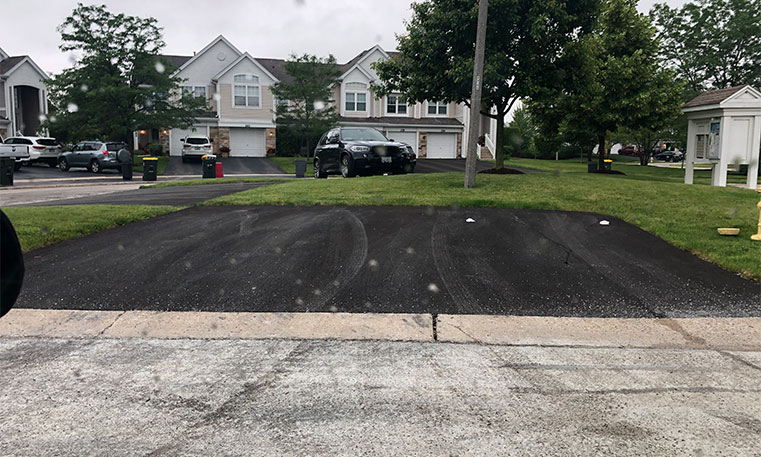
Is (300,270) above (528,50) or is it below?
below

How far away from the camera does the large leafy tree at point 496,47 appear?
1644 cm

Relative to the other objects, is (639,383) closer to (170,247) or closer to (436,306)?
(436,306)

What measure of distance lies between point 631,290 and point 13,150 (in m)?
36.1

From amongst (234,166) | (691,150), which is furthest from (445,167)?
(691,150)

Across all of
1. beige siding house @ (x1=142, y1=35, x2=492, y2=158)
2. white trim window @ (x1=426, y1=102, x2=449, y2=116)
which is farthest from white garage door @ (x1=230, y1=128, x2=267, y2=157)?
white trim window @ (x1=426, y1=102, x2=449, y2=116)

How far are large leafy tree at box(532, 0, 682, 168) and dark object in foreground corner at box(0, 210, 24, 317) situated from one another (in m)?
24.8

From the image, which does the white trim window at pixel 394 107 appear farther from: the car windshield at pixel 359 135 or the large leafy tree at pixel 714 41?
the car windshield at pixel 359 135

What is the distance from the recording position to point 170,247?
7738mm

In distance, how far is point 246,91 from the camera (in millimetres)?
42906

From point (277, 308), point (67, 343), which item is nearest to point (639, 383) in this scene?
point (277, 308)

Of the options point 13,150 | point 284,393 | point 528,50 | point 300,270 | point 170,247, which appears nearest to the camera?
point 284,393

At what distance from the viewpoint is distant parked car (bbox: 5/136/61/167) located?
1336 inches

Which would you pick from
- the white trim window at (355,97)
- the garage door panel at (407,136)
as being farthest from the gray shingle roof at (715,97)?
the white trim window at (355,97)

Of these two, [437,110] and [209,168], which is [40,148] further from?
[437,110]
